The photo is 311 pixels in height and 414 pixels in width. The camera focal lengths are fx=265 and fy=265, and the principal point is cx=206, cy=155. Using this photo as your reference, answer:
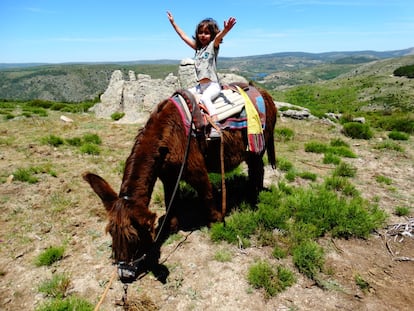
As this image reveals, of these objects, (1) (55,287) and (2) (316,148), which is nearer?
(1) (55,287)

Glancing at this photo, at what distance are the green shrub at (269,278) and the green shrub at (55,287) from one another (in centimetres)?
257

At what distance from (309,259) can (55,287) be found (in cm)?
368

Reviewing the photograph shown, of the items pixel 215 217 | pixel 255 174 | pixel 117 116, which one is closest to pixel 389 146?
pixel 255 174

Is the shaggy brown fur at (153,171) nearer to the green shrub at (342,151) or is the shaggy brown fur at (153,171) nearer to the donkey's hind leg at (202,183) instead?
the donkey's hind leg at (202,183)

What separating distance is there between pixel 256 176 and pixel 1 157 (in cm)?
732

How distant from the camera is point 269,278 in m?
3.77

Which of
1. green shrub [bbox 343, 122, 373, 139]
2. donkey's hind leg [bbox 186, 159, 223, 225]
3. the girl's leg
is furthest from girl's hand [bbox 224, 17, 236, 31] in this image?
green shrub [bbox 343, 122, 373, 139]

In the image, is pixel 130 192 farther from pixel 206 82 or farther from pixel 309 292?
pixel 309 292

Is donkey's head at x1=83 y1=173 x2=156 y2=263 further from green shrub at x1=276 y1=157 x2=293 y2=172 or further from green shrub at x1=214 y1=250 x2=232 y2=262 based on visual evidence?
green shrub at x1=276 y1=157 x2=293 y2=172

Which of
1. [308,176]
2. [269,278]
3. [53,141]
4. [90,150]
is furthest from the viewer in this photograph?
[53,141]

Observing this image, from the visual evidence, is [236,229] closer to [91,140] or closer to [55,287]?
[55,287]

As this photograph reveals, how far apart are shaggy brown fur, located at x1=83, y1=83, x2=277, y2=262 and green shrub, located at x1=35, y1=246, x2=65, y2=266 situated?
1573mm

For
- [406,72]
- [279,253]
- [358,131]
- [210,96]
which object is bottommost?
[279,253]

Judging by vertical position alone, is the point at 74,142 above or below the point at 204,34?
below
